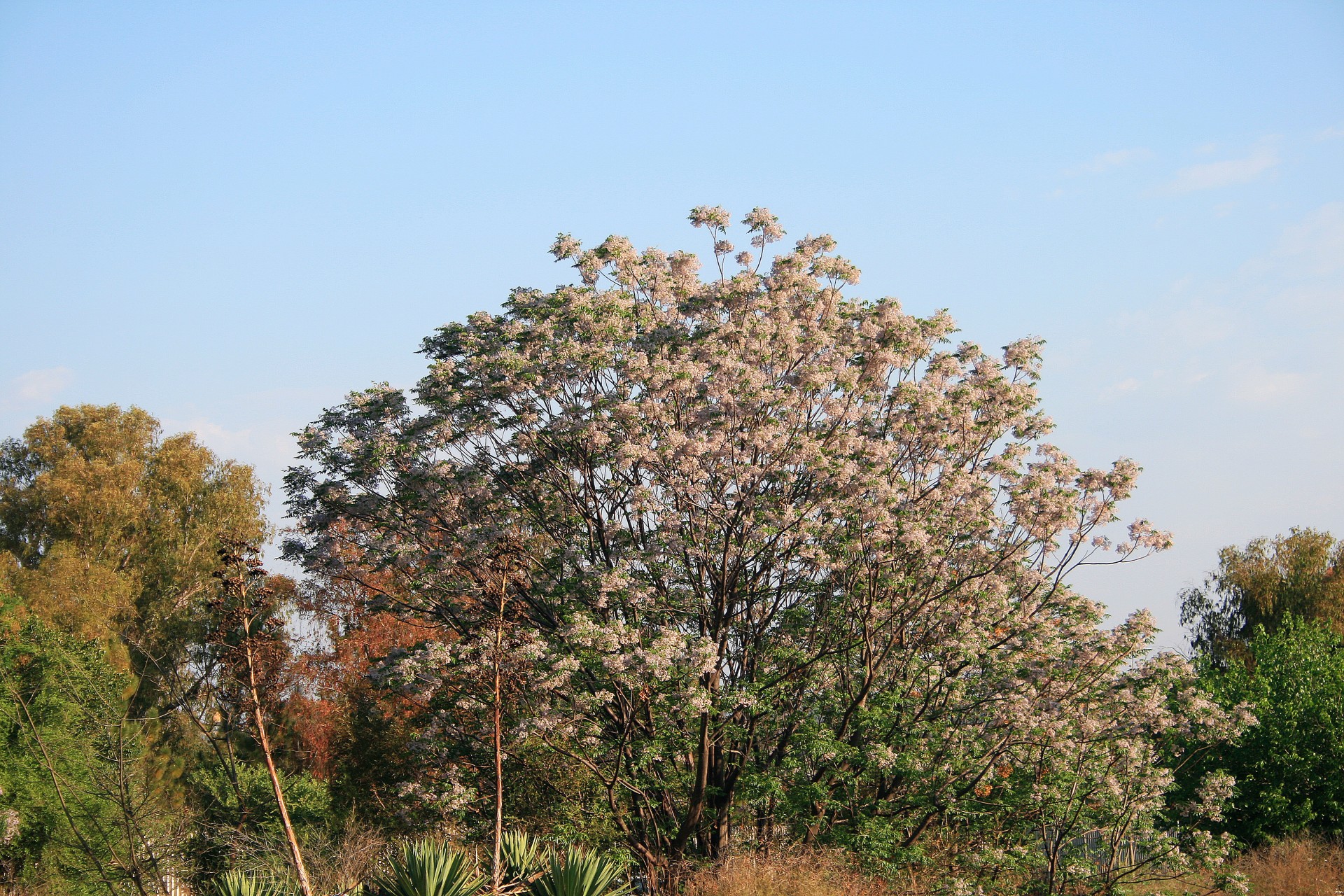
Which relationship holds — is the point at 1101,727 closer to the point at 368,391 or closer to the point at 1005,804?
the point at 1005,804

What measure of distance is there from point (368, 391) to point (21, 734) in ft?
45.6

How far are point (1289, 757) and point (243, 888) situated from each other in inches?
866

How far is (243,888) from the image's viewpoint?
10.5 meters

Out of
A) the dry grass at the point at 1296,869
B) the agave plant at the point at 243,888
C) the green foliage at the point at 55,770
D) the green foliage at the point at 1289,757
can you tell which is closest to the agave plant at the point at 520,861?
the agave plant at the point at 243,888

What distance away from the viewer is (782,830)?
16797 millimetres

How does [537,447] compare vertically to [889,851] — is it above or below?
above

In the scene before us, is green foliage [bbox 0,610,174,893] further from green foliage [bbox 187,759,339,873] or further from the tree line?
the tree line

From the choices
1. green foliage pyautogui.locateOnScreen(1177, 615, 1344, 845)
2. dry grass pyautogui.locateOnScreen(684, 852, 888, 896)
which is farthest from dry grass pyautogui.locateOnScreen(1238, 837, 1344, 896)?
dry grass pyautogui.locateOnScreen(684, 852, 888, 896)

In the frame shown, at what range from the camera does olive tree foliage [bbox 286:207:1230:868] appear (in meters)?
15.9

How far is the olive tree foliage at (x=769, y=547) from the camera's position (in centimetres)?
1590

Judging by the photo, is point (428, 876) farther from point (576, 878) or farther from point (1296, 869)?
point (1296, 869)

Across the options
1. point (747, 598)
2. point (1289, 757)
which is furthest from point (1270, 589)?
point (747, 598)

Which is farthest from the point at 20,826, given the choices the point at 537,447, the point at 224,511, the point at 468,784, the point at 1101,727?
the point at 1101,727

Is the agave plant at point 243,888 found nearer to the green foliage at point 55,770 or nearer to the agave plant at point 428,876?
the agave plant at point 428,876
